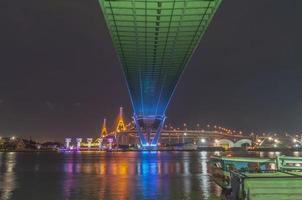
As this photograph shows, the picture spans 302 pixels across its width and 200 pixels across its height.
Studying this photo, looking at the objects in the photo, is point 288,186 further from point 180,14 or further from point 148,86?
point 148,86

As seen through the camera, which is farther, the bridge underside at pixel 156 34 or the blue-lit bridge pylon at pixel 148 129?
the blue-lit bridge pylon at pixel 148 129

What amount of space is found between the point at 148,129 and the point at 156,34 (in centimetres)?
11859

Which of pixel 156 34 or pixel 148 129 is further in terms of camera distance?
pixel 148 129

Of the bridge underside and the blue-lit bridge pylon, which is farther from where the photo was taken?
the blue-lit bridge pylon

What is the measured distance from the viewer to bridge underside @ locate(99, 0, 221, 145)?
41219 mm

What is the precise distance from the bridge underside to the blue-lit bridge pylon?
47927 millimetres

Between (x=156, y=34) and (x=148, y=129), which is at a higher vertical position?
(x=156, y=34)

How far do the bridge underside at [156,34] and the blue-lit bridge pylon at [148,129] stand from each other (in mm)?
47927

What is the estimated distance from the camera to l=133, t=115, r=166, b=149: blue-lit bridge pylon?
150250 millimetres

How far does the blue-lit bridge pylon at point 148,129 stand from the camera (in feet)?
493

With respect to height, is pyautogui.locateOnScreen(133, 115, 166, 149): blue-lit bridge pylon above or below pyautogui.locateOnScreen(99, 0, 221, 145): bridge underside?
below

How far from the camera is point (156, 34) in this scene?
55.2 metres

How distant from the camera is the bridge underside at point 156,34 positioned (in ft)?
135

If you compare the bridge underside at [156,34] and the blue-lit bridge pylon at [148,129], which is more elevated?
the bridge underside at [156,34]
